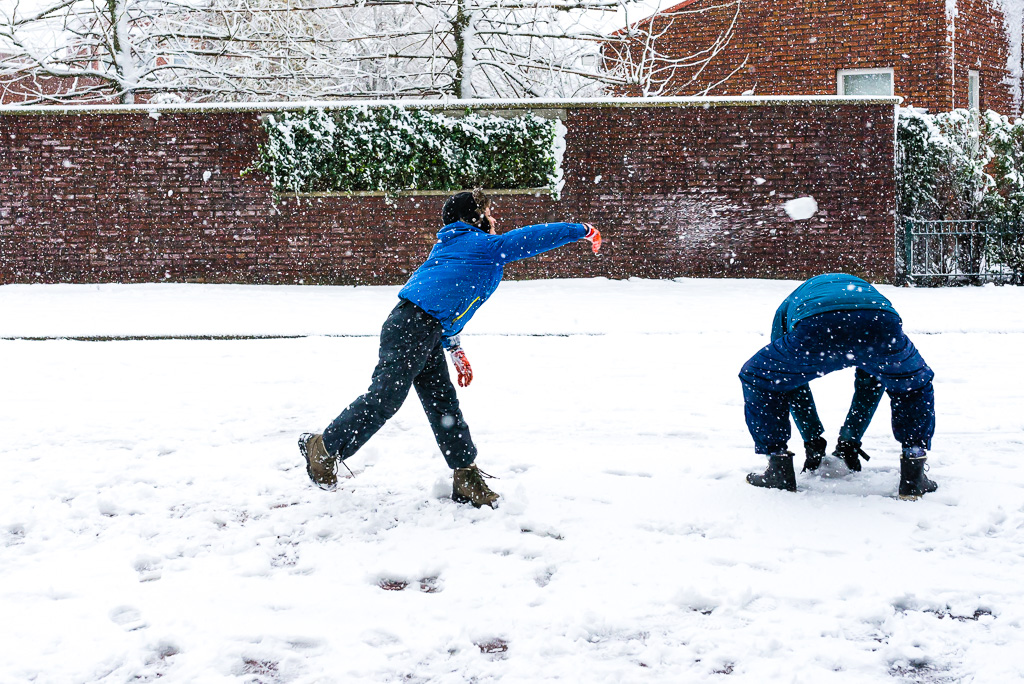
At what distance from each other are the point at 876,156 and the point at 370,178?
7.35m

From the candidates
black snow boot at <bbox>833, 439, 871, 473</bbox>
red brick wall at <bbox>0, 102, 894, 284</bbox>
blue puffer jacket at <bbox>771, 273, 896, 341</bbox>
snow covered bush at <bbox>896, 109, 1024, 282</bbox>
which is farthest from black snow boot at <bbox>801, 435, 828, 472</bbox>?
snow covered bush at <bbox>896, 109, 1024, 282</bbox>

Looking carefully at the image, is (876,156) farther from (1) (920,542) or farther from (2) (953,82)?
(1) (920,542)

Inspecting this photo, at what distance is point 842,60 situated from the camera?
19.6 m

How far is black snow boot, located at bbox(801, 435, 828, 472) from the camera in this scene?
15.7 feet

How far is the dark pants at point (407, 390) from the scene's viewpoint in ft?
14.3

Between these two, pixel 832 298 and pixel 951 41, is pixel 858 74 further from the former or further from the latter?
pixel 832 298

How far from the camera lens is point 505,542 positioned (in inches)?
159

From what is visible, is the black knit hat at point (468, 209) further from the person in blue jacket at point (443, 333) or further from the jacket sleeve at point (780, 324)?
the jacket sleeve at point (780, 324)

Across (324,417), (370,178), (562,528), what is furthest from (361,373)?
(370,178)

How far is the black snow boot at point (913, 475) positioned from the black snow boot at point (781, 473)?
0.49 meters

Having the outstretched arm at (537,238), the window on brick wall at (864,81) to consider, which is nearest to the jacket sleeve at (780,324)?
the outstretched arm at (537,238)

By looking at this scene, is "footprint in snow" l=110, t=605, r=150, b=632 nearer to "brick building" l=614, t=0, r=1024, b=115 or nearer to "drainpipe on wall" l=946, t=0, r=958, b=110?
"brick building" l=614, t=0, r=1024, b=115

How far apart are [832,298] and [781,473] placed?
3.02 ft

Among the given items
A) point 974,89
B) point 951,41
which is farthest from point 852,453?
point 974,89
